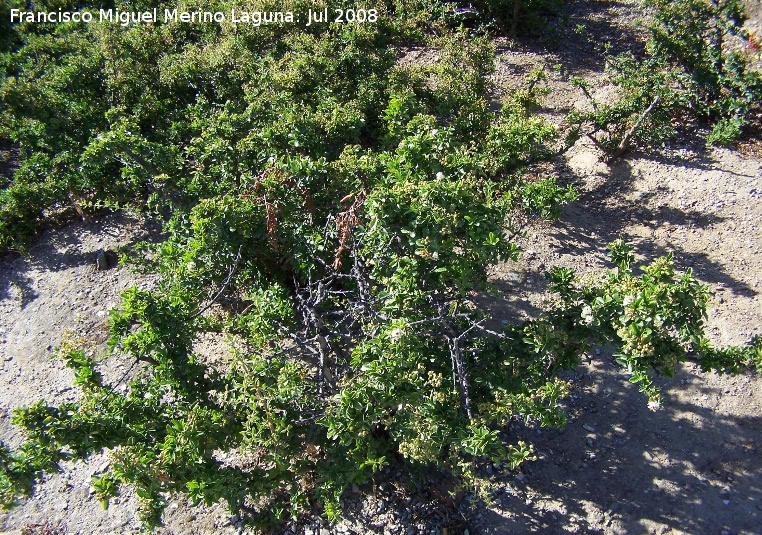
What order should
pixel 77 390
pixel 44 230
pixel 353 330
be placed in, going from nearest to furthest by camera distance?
pixel 353 330, pixel 77 390, pixel 44 230

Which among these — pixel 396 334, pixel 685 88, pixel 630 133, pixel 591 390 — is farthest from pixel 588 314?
pixel 685 88

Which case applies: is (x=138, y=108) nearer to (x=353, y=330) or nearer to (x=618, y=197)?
(x=353, y=330)

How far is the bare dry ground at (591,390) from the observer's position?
4207mm

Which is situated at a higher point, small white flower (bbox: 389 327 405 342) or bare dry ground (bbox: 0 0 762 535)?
small white flower (bbox: 389 327 405 342)

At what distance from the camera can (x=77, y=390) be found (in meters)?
5.46

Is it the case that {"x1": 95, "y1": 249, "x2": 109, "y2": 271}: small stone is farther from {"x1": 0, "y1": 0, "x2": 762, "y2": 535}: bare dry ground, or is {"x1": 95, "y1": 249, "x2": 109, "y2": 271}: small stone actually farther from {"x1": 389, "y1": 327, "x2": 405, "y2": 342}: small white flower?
{"x1": 389, "y1": 327, "x2": 405, "y2": 342}: small white flower

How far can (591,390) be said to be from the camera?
4.89 meters

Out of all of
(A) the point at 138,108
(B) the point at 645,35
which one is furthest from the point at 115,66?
(B) the point at 645,35

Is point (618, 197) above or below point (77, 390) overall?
above

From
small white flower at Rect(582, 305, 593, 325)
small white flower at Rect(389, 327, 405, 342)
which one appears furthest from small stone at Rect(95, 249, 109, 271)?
small white flower at Rect(582, 305, 593, 325)

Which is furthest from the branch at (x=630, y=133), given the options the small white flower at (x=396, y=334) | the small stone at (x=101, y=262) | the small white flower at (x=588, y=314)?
the small stone at (x=101, y=262)

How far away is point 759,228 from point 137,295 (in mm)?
6574

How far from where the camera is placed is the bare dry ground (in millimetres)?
4207

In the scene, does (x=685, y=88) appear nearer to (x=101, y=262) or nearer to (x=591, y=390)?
(x=591, y=390)
